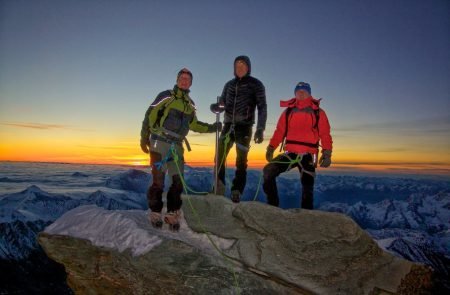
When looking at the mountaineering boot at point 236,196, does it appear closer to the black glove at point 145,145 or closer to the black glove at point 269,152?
the black glove at point 269,152

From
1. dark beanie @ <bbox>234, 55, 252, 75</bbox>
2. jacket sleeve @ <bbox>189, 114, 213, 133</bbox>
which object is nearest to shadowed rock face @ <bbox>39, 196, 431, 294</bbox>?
jacket sleeve @ <bbox>189, 114, 213, 133</bbox>

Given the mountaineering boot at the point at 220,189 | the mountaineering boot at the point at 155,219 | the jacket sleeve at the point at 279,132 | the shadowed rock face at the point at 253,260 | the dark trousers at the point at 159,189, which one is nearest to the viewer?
the shadowed rock face at the point at 253,260

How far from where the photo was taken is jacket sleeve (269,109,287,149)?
848cm

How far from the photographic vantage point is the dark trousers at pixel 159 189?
7570 millimetres

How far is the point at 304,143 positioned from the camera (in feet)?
26.5

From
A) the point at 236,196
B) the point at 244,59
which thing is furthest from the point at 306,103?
the point at 236,196

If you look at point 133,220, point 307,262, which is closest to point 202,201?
point 133,220

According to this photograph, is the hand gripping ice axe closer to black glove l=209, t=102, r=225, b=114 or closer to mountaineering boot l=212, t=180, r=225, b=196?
black glove l=209, t=102, r=225, b=114

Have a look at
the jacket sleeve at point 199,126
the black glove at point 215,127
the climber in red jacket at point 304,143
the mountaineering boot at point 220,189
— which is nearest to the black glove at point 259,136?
the climber in red jacket at point 304,143

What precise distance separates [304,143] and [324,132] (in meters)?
0.63

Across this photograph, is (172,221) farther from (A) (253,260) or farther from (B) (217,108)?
(B) (217,108)

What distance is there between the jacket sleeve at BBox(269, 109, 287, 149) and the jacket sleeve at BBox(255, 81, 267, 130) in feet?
1.35

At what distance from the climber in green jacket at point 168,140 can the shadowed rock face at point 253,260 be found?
71 centimetres

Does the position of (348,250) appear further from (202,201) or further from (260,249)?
(202,201)
